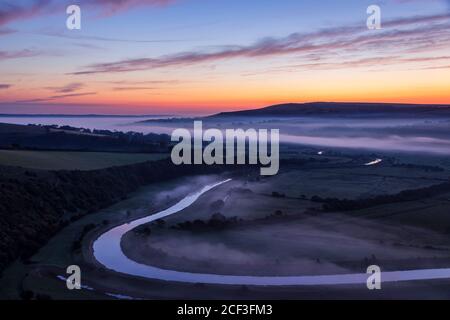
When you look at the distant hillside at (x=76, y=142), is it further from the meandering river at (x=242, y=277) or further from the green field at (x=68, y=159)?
the meandering river at (x=242, y=277)

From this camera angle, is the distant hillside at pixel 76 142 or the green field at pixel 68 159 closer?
the green field at pixel 68 159

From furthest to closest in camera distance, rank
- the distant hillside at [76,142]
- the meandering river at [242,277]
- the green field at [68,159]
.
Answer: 1. the distant hillside at [76,142]
2. the green field at [68,159]
3. the meandering river at [242,277]

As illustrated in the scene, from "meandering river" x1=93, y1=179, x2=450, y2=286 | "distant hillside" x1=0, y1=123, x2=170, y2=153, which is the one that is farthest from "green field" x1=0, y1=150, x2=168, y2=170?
"meandering river" x1=93, y1=179, x2=450, y2=286

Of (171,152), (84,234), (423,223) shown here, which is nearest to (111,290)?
(84,234)

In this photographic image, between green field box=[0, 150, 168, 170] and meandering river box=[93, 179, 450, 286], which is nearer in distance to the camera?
meandering river box=[93, 179, 450, 286]

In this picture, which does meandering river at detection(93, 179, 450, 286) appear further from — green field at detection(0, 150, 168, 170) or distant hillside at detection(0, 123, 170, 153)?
distant hillside at detection(0, 123, 170, 153)

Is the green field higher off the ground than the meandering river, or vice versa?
the green field

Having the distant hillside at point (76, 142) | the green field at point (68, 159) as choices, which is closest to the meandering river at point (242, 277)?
the green field at point (68, 159)
